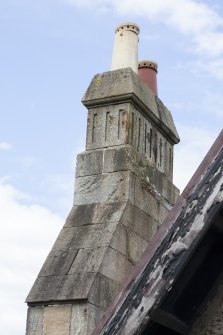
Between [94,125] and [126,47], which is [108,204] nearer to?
[94,125]

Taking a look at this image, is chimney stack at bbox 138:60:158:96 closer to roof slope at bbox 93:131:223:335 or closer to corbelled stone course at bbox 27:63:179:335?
corbelled stone course at bbox 27:63:179:335

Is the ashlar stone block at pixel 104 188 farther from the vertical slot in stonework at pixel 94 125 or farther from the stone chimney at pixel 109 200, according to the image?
the vertical slot in stonework at pixel 94 125

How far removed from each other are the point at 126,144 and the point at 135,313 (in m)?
2.51

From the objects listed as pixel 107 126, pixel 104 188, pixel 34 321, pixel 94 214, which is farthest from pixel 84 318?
pixel 107 126

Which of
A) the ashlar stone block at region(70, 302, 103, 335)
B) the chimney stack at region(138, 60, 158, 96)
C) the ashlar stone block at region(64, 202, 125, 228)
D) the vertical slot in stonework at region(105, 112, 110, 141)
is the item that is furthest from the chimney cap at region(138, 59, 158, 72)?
the ashlar stone block at region(70, 302, 103, 335)

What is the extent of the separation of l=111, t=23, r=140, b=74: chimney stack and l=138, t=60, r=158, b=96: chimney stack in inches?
9.6

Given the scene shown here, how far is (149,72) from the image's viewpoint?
598 cm

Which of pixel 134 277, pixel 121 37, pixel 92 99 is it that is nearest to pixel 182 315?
pixel 134 277

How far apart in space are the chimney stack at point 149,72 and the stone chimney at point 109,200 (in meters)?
0.23

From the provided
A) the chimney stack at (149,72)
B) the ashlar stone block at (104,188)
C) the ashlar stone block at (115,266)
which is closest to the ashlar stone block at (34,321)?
the ashlar stone block at (115,266)

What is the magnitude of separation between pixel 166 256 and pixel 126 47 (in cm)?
325

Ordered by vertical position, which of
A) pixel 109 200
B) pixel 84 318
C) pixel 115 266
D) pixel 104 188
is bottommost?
pixel 84 318

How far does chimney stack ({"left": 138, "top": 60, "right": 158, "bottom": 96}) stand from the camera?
5.93m

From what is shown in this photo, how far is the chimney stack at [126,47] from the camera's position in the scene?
568cm
